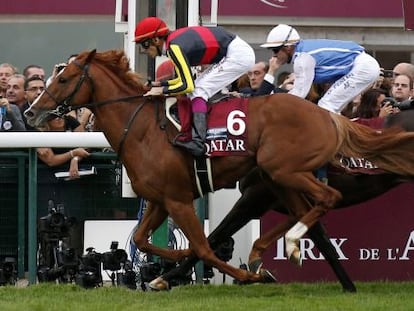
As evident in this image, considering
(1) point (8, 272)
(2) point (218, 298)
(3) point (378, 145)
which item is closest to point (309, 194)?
(3) point (378, 145)

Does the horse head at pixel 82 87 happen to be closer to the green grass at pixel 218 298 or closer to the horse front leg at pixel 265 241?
the green grass at pixel 218 298

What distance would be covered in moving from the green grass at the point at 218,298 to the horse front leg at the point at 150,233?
0.28m

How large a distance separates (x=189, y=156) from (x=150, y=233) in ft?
2.21

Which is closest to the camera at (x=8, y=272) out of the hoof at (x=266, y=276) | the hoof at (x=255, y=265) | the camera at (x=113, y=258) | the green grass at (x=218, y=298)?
the green grass at (x=218, y=298)

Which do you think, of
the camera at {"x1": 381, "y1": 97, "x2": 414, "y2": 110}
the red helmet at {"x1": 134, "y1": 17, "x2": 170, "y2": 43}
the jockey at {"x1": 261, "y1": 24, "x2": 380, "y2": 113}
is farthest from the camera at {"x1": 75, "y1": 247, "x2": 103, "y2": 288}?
the camera at {"x1": 381, "y1": 97, "x2": 414, "y2": 110}

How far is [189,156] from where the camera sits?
32.7ft

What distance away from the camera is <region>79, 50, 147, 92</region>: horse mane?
10305mm

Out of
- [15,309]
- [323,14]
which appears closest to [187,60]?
[15,309]

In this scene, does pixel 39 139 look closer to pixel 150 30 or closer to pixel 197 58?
pixel 150 30

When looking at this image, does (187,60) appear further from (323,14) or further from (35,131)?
(323,14)

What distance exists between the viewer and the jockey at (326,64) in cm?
1042

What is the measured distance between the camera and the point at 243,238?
1133 centimetres

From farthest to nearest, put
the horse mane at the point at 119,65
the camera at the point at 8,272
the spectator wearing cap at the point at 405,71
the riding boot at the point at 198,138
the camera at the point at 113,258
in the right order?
the spectator wearing cap at the point at 405,71
the camera at the point at 8,272
the camera at the point at 113,258
the horse mane at the point at 119,65
the riding boot at the point at 198,138

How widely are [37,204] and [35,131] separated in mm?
896
